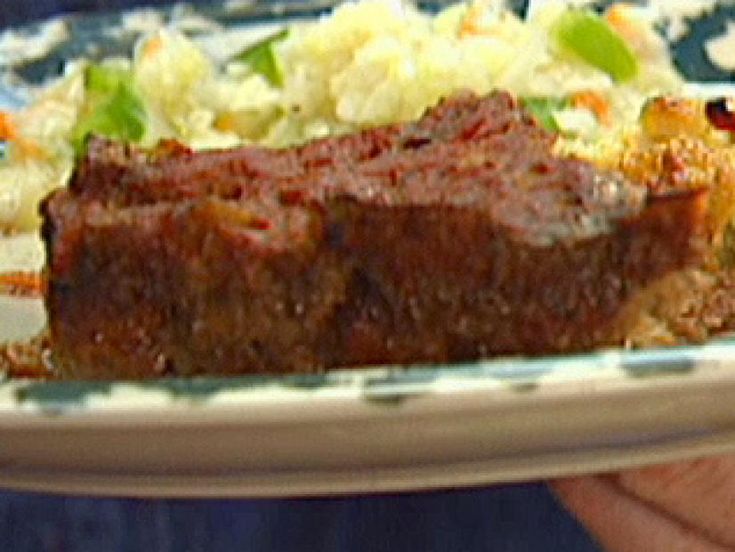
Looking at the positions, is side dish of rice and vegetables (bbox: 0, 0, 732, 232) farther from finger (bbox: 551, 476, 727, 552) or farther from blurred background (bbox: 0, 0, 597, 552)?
finger (bbox: 551, 476, 727, 552)

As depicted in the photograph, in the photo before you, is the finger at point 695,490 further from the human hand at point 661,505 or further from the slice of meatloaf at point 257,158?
the slice of meatloaf at point 257,158

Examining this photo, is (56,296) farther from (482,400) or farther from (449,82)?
(449,82)

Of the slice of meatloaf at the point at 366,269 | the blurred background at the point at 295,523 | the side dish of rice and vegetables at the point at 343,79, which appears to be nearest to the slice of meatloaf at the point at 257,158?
the slice of meatloaf at the point at 366,269

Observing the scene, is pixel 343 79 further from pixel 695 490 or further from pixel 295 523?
pixel 695 490

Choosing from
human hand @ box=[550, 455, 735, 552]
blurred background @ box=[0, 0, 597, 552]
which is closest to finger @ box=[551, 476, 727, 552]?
human hand @ box=[550, 455, 735, 552]

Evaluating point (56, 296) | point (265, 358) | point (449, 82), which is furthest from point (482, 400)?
point (449, 82)

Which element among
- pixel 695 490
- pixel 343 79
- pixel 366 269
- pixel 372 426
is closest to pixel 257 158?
pixel 366 269
